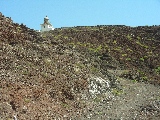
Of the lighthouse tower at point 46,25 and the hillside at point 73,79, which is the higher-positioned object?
the lighthouse tower at point 46,25

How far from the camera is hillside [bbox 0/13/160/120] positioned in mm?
24781

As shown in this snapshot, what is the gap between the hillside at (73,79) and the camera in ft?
81.3

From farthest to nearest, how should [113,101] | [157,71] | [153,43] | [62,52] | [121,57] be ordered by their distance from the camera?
[153,43] < [121,57] < [157,71] < [62,52] < [113,101]

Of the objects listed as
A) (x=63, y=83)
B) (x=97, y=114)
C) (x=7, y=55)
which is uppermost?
(x=7, y=55)

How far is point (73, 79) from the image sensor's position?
102ft

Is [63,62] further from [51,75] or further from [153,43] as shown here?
[153,43]

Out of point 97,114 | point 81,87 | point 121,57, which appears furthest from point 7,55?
point 121,57

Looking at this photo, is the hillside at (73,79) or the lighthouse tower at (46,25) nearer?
the hillside at (73,79)

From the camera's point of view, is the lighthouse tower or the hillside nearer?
the hillside

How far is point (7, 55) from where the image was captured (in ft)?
101

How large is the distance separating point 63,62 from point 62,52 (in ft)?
12.2

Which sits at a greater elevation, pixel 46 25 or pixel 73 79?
pixel 46 25

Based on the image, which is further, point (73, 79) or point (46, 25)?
point (46, 25)

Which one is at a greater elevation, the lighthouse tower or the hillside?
the lighthouse tower
